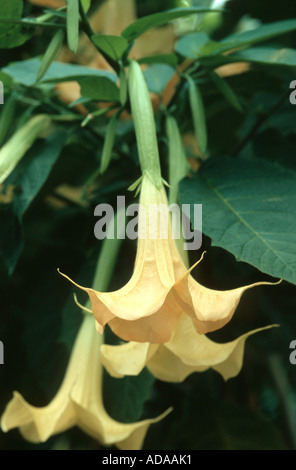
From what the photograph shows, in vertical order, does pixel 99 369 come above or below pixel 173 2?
below

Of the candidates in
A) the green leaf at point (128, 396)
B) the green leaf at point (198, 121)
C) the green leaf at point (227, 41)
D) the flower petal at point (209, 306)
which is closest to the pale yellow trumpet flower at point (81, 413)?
the green leaf at point (128, 396)

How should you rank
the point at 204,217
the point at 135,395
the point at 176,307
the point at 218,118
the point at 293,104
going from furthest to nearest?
the point at 218,118 → the point at 293,104 → the point at 135,395 → the point at 204,217 → the point at 176,307

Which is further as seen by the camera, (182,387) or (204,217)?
(182,387)

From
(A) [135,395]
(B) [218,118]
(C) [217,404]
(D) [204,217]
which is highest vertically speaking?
(D) [204,217]

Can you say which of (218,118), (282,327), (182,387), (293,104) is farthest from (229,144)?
(182,387)

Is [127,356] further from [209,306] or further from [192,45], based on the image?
[192,45]

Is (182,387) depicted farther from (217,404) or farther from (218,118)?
(218,118)

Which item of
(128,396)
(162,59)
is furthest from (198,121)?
(128,396)
